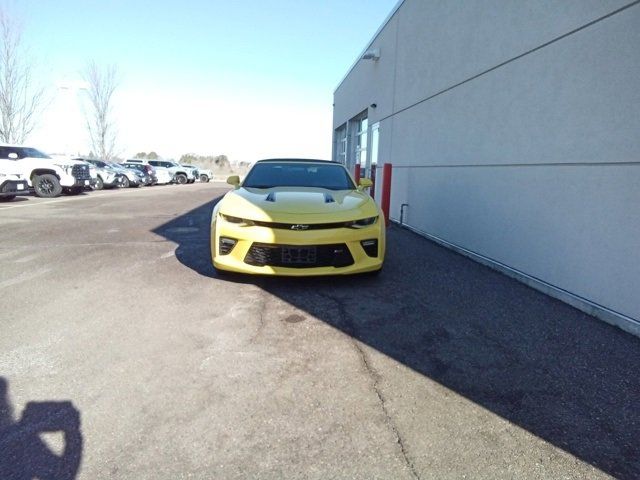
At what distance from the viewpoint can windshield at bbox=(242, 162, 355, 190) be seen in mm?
5438

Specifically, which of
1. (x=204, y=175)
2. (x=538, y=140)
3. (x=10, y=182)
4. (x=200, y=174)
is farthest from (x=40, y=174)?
(x=204, y=175)

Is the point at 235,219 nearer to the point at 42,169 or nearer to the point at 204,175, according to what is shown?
the point at 42,169

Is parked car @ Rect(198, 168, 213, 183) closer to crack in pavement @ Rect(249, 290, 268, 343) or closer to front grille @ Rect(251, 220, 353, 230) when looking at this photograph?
front grille @ Rect(251, 220, 353, 230)

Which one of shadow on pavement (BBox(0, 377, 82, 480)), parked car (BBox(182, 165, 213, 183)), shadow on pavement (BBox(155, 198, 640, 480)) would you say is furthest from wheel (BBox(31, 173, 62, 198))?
parked car (BBox(182, 165, 213, 183))

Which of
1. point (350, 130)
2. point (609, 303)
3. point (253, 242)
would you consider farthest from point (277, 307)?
point (350, 130)

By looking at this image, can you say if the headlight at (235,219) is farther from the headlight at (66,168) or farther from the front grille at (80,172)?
the front grille at (80,172)

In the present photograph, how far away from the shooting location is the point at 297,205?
172 inches

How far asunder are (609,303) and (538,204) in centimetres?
138

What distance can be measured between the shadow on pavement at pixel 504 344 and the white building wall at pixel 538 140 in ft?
1.74

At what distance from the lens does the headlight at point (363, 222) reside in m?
4.27

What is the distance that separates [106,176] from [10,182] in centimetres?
919

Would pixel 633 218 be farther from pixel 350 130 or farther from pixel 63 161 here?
pixel 63 161

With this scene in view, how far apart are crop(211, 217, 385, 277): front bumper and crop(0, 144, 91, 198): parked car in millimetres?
13238

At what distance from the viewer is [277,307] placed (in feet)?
12.5
